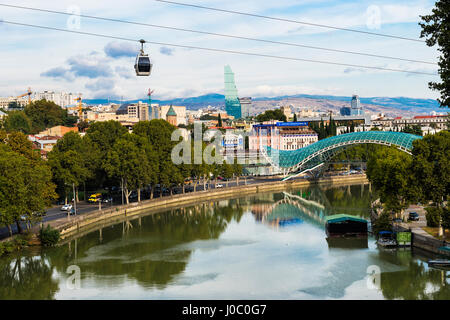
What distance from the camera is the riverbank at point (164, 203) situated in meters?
27.1

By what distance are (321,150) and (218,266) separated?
2886 cm

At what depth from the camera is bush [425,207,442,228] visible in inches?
866

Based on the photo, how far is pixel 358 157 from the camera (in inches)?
2157

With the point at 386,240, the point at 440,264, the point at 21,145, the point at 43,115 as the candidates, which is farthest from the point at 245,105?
the point at 440,264

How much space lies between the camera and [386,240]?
22.8 meters

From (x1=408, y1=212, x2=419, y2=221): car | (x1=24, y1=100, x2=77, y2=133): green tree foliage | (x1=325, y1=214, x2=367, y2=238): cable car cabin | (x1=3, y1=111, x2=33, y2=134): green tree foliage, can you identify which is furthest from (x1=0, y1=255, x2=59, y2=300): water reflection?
(x1=24, y1=100, x2=77, y2=133): green tree foliage

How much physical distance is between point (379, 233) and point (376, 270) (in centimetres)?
471

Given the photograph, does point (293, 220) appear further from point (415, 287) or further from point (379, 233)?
point (415, 287)

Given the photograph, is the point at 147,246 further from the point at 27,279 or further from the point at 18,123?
the point at 18,123

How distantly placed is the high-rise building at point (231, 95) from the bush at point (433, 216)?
99.4 metres

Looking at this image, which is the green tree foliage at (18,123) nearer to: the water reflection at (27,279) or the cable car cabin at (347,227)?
the water reflection at (27,279)

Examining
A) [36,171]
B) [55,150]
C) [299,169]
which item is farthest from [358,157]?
[36,171]

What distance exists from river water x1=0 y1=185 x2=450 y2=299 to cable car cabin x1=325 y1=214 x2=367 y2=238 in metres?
0.78
